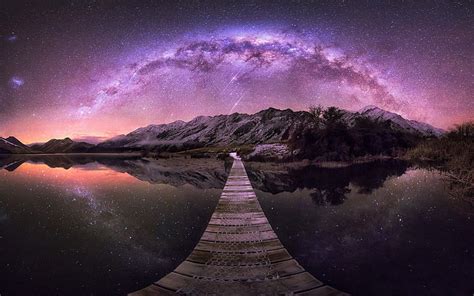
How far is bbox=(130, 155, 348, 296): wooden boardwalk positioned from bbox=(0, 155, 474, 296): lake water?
79 centimetres

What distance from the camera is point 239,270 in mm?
7230

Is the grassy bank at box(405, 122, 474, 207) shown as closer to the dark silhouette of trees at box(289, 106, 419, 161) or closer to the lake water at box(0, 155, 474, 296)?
the lake water at box(0, 155, 474, 296)

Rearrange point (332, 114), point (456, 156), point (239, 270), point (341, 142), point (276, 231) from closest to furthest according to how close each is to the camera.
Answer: point (239, 270) < point (276, 231) < point (456, 156) < point (341, 142) < point (332, 114)

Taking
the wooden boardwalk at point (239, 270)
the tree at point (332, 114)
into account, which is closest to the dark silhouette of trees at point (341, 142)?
the tree at point (332, 114)

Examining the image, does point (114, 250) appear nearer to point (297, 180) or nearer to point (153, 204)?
point (153, 204)

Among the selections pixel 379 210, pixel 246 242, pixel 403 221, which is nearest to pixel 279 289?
pixel 246 242

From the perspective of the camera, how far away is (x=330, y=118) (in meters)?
55.4

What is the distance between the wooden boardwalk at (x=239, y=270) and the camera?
6227mm

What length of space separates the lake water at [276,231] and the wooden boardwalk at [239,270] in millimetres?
789

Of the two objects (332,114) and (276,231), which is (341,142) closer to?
(332,114)

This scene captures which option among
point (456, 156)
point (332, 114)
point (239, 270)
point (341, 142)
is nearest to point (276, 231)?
point (239, 270)

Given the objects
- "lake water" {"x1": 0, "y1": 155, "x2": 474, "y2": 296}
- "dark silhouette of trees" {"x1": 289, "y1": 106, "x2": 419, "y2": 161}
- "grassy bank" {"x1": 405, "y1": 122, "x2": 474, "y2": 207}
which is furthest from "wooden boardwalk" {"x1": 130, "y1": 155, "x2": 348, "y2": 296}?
"dark silhouette of trees" {"x1": 289, "y1": 106, "x2": 419, "y2": 161}

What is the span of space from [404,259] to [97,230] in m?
11.0

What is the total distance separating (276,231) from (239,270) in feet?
14.0
